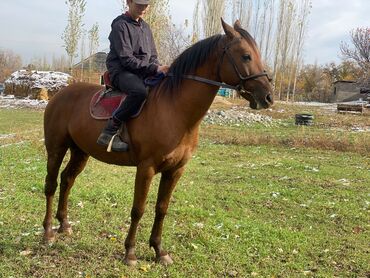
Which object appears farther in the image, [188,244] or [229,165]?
[229,165]

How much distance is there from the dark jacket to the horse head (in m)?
0.86

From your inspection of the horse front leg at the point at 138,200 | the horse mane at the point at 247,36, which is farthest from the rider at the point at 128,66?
the horse mane at the point at 247,36

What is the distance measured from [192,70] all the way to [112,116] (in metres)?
0.96

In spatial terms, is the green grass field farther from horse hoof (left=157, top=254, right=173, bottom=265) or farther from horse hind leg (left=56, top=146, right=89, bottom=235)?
horse hind leg (left=56, top=146, right=89, bottom=235)

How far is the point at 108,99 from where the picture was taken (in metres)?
4.34

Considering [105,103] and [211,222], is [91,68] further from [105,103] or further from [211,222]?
[105,103]

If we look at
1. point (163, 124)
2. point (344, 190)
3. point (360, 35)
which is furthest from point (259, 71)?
point (360, 35)

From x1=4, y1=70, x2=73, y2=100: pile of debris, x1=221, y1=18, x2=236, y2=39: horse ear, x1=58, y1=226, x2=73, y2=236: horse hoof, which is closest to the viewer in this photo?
x1=221, y1=18, x2=236, y2=39: horse ear

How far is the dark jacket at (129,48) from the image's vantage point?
401 centimetres

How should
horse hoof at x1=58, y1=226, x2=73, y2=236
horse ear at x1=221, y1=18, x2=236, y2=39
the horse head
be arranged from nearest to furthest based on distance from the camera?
the horse head, horse ear at x1=221, y1=18, x2=236, y2=39, horse hoof at x1=58, y1=226, x2=73, y2=236

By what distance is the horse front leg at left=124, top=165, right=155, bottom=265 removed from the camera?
12.9ft

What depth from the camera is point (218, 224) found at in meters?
5.49

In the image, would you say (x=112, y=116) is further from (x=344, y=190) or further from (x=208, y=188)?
(x=344, y=190)

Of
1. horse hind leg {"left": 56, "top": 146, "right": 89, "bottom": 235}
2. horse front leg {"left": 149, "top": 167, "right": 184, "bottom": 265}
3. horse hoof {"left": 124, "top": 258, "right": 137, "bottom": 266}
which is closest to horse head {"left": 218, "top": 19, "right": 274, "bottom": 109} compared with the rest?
horse front leg {"left": 149, "top": 167, "right": 184, "bottom": 265}
